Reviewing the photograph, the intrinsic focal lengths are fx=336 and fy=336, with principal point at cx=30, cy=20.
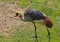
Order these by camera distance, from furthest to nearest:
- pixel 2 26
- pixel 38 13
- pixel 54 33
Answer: pixel 2 26 → pixel 54 33 → pixel 38 13

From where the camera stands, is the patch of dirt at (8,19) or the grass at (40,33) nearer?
the grass at (40,33)

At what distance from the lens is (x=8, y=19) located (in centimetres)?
1084

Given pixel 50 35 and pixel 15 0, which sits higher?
pixel 15 0

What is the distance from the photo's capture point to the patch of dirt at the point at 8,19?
10.2m

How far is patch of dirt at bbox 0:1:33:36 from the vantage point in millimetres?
10231

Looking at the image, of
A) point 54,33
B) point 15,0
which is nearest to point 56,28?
point 54,33

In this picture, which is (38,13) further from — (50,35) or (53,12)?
(53,12)

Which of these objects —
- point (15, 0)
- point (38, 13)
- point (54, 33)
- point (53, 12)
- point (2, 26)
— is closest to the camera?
point (38, 13)

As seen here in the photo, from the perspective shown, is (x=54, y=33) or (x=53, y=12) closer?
(x=54, y=33)

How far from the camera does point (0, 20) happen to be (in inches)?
425

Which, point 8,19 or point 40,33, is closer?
point 40,33

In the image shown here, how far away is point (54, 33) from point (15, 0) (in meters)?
3.11

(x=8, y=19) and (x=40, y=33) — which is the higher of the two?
(x=8, y=19)

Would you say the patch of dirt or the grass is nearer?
the grass
